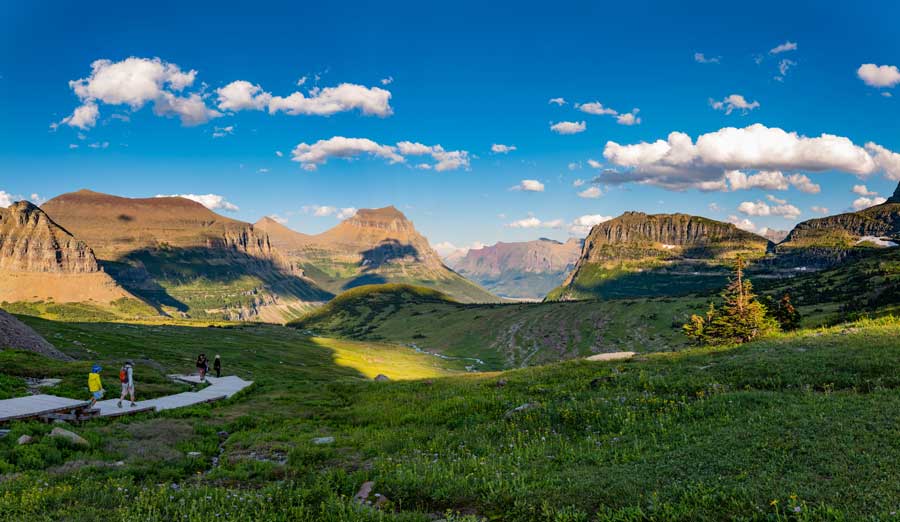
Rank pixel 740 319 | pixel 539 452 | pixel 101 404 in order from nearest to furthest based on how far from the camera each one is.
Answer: pixel 539 452 → pixel 101 404 → pixel 740 319

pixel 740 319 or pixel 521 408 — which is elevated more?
pixel 521 408

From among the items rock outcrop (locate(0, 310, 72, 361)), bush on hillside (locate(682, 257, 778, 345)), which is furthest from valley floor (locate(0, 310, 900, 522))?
bush on hillside (locate(682, 257, 778, 345))

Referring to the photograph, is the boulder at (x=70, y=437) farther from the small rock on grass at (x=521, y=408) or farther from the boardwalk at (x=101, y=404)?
the small rock on grass at (x=521, y=408)

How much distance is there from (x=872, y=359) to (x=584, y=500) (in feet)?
65.7

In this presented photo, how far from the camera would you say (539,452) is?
52.9 feet

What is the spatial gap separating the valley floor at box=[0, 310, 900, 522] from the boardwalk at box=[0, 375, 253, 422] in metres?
1.52

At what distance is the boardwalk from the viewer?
68.4ft

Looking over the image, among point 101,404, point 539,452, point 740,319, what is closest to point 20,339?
point 101,404

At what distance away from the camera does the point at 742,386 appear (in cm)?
2191

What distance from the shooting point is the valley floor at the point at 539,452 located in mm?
10742

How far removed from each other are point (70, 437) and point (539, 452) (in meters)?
17.9

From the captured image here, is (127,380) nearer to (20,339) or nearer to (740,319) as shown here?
(20,339)

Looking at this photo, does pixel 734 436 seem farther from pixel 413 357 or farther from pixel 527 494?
pixel 413 357

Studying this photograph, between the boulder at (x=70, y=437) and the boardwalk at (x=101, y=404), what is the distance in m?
3.78
